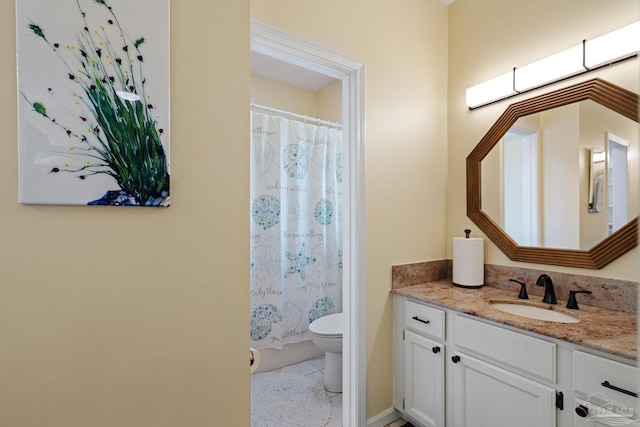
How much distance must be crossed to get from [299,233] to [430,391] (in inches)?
58.1

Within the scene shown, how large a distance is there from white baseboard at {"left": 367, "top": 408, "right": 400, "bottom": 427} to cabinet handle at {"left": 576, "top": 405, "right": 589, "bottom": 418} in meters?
1.05

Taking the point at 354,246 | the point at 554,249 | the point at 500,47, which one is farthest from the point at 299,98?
the point at 554,249

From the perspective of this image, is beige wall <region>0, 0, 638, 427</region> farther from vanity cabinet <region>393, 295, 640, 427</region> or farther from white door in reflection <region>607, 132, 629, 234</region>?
vanity cabinet <region>393, 295, 640, 427</region>

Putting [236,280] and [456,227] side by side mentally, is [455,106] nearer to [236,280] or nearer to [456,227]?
[456,227]

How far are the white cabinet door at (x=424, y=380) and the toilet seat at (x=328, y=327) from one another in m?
0.54

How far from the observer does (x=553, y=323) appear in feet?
4.13

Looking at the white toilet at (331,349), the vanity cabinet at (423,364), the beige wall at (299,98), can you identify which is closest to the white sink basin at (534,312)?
the vanity cabinet at (423,364)

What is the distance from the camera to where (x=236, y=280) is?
900mm

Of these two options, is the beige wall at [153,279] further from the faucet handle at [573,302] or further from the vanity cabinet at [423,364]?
the vanity cabinet at [423,364]

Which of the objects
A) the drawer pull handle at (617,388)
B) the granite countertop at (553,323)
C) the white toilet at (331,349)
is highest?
the granite countertop at (553,323)

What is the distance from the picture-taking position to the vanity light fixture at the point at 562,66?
4.56ft

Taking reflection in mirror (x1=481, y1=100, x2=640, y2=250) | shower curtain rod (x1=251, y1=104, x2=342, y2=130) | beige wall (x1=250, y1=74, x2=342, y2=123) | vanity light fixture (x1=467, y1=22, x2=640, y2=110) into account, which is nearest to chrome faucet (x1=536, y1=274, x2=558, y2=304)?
reflection in mirror (x1=481, y1=100, x2=640, y2=250)

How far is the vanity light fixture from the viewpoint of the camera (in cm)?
139

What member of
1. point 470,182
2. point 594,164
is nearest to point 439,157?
point 470,182
